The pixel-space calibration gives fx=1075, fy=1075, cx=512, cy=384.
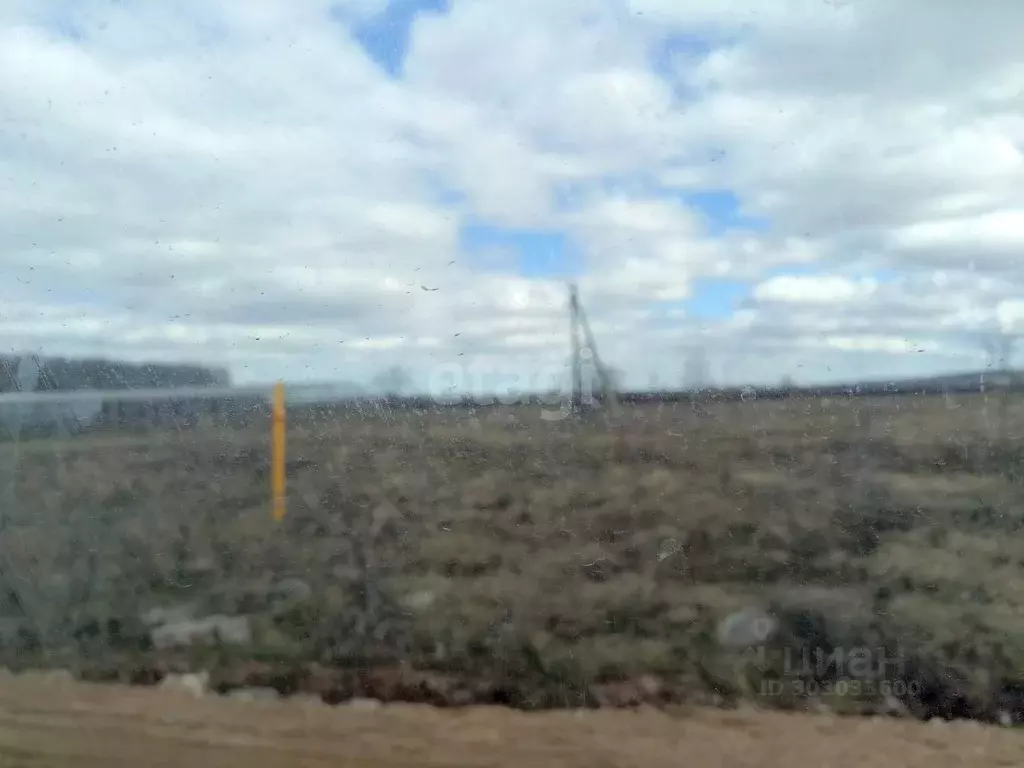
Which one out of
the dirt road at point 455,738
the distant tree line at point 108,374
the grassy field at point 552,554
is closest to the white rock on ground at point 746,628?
the grassy field at point 552,554

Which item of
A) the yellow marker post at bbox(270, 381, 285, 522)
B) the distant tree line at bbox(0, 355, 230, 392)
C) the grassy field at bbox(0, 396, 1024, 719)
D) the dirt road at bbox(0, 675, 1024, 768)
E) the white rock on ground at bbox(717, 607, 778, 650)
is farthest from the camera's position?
the yellow marker post at bbox(270, 381, 285, 522)

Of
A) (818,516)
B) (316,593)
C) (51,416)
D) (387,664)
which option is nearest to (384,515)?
(316,593)

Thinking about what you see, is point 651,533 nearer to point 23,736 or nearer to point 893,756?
point 893,756

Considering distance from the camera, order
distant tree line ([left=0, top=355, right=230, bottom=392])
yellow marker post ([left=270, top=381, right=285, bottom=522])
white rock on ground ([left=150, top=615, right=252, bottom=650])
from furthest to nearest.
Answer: yellow marker post ([left=270, top=381, right=285, bottom=522])
distant tree line ([left=0, top=355, right=230, bottom=392])
white rock on ground ([left=150, top=615, right=252, bottom=650])

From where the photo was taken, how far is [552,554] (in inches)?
370

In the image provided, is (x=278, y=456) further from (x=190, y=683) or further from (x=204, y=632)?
(x=190, y=683)

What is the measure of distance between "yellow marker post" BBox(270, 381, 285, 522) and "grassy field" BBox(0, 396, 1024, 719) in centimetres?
11

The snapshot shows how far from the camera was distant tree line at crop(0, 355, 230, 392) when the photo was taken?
8852mm

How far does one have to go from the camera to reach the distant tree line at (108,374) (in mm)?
8852

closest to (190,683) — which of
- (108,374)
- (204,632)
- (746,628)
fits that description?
(204,632)

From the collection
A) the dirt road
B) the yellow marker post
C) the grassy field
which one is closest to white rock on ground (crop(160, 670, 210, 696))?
the grassy field

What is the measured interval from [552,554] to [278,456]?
2699 mm

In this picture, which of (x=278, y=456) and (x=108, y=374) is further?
(x=278, y=456)

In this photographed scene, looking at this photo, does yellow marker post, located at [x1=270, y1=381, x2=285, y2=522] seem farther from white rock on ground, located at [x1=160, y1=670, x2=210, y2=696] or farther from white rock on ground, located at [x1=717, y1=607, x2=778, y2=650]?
white rock on ground, located at [x1=717, y1=607, x2=778, y2=650]
